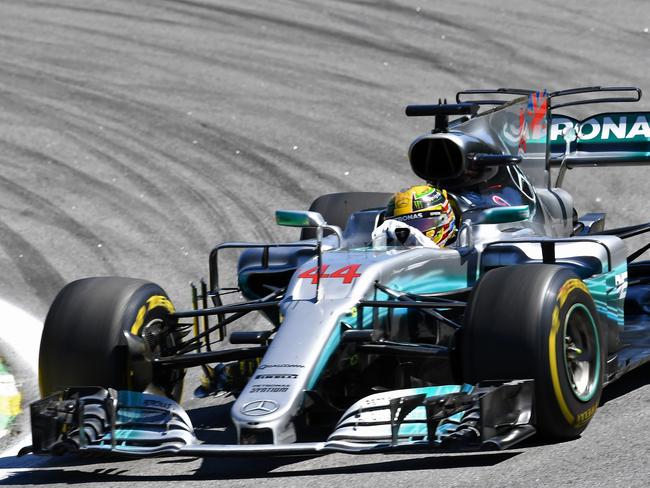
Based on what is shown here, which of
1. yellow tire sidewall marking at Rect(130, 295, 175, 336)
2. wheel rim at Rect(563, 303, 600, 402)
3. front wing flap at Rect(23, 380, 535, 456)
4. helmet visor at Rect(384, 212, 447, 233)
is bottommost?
front wing flap at Rect(23, 380, 535, 456)

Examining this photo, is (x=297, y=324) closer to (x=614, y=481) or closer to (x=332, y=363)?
(x=332, y=363)

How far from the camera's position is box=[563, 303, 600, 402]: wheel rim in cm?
702

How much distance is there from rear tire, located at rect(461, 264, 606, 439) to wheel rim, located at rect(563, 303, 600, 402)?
21mm

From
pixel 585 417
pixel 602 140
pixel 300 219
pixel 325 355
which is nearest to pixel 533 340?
pixel 585 417

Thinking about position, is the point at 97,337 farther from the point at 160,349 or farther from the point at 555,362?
the point at 555,362

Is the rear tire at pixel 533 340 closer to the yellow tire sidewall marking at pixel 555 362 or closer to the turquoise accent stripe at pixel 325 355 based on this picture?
the yellow tire sidewall marking at pixel 555 362

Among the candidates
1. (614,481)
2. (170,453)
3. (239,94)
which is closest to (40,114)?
(239,94)

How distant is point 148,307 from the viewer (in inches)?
308

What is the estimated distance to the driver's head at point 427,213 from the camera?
832 centimetres

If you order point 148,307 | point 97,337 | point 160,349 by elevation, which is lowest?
point 160,349

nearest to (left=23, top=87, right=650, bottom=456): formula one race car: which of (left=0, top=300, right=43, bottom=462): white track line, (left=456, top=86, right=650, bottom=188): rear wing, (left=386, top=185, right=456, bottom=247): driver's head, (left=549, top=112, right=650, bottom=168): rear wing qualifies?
(left=386, top=185, right=456, bottom=247): driver's head

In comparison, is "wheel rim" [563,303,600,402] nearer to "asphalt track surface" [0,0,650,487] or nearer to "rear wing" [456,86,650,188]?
A: "asphalt track surface" [0,0,650,487]

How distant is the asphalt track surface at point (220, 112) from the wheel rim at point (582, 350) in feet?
0.85

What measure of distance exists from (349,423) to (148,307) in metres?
1.80
